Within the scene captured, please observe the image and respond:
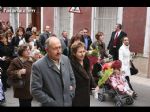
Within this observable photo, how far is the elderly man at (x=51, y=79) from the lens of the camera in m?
4.69

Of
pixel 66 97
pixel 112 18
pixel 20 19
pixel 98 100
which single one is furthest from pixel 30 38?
pixel 20 19

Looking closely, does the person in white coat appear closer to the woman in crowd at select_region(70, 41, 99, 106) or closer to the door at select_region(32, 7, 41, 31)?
the woman in crowd at select_region(70, 41, 99, 106)

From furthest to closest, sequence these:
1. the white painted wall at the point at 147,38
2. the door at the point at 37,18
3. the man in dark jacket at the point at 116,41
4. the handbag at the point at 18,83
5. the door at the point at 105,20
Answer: the door at the point at 37,18
the door at the point at 105,20
the white painted wall at the point at 147,38
the man in dark jacket at the point at 116,41
the handbag at the point at 18,83

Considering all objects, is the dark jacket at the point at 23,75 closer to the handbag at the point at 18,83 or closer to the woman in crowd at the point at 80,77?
the handbag at the point at 18,83

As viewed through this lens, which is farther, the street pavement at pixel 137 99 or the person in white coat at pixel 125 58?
the person in white coat at pixel 125 58

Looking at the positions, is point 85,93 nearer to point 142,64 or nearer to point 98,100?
point 98,100

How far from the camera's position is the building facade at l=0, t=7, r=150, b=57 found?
13445 mm

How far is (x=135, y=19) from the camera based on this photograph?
45.1ft

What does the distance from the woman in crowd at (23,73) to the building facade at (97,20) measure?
24.7ft

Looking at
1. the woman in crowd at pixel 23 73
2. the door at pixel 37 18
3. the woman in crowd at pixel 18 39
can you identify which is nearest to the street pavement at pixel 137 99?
the woman in crowd at pixel 23 73

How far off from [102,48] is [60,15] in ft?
30.8

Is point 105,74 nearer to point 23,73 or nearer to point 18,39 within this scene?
point 23,73

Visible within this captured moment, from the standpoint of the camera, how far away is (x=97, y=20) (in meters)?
16.5

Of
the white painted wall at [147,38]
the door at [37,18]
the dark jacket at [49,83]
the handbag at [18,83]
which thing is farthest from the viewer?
the door at [37,18]
